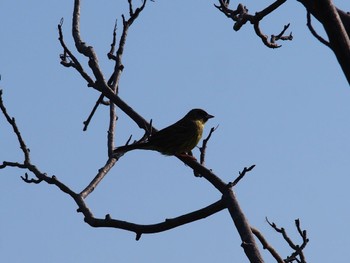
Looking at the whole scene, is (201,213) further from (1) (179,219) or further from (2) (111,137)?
(2) (111,137)

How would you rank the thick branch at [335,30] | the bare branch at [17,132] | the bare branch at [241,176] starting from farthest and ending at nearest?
the bare branch at [17,132]
the bare branch at [241,176]
the thick branch at [335,30]

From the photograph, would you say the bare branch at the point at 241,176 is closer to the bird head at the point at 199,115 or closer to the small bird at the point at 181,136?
the small bird at the point at 181,136

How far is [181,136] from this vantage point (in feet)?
34.2

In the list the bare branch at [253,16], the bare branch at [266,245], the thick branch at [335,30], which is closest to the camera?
the thick branch at [335,30]

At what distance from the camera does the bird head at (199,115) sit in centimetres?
1151

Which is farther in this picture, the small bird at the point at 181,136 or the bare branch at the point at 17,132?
the small bird at the point at 181,136

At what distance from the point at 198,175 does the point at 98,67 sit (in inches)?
49.7

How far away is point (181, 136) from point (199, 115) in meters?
→ 1.24

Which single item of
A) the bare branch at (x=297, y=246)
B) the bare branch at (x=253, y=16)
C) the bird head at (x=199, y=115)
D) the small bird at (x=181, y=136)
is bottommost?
the bare branch at (x=297, y=246)

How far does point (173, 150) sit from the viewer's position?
31.9 feet

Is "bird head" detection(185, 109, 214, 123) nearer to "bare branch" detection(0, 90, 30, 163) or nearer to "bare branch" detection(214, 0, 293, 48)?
"bare branch" detection(214, 0, 293, 48)

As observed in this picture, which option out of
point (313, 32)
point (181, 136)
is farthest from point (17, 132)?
point (181, 136)

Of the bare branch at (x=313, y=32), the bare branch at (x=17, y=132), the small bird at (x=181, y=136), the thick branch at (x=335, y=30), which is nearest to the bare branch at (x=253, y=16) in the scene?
the bare branch at (x=313, y=32)

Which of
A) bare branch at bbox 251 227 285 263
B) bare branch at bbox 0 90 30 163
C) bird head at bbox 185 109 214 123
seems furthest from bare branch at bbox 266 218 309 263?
bird head at bbox 185 109 214 123
